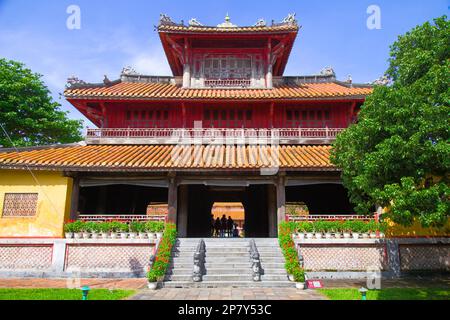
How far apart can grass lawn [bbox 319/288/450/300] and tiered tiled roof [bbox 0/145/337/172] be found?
465 cm

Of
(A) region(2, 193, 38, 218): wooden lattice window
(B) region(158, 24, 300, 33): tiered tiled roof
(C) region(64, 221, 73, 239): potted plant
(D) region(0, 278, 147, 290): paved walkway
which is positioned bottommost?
(D) region(0, 278, 147, 290): paved walkway

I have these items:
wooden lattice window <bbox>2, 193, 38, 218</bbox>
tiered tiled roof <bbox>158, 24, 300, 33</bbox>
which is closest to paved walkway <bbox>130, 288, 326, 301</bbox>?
wooden lattice window <bbox>2, 193, 38, 218</bbox>

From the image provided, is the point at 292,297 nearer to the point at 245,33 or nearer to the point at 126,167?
the point at 126,167

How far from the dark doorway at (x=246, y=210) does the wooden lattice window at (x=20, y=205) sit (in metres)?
7.11

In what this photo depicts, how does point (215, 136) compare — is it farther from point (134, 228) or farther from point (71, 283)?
point (71, 283)

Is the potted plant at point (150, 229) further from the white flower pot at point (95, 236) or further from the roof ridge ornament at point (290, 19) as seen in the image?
the roof ridge ornament at point (290, 19)

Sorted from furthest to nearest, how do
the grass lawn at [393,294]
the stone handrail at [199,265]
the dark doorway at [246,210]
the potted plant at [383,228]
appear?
the dark doorway at [246,210] < the potted plant at [383,228] < the stone handrail at [199,265] < the grass lawn at [393,294]

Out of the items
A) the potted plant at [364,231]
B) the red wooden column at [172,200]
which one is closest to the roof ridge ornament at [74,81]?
the red wooden column at [172,200]

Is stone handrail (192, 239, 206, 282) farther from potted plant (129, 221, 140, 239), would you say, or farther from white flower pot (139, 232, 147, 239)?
potted plant (129, 221, 140, 239)

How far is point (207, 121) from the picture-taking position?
15.8m

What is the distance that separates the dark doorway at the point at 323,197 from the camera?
1692cm

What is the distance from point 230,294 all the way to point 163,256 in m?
2.87

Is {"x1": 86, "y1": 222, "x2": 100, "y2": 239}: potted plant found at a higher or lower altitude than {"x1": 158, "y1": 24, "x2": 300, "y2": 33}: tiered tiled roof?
lower

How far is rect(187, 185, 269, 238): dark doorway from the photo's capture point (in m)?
17.0
